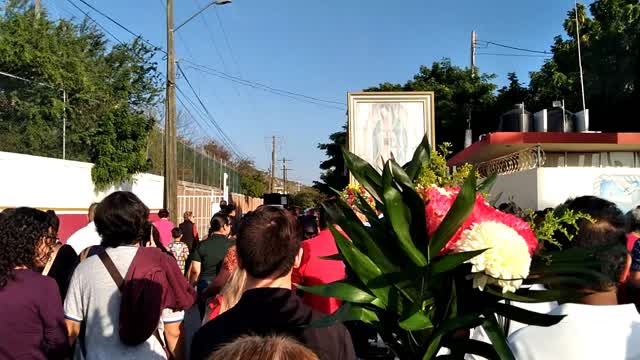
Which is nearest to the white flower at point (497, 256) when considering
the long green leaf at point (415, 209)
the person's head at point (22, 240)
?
the long green leaf at point (415, 209)

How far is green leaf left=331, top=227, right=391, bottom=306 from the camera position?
1.67 m

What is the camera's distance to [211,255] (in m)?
6.67

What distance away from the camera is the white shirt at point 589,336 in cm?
210

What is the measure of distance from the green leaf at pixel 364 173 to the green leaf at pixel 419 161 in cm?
12

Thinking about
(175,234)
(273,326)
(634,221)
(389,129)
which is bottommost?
(175,234)

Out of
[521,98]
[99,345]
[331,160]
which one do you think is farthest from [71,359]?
[331,160]

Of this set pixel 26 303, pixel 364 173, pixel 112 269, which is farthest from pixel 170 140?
pixel 364 173

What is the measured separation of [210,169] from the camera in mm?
33000

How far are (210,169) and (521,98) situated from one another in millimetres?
17318

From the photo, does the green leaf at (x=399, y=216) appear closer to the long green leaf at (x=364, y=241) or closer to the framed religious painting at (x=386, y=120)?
the long green leaf at (x=364, y=241)

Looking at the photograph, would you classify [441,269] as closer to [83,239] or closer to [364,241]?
[364,241]

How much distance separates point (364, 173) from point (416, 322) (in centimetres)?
49

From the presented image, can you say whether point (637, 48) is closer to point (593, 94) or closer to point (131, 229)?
point (593, 94)

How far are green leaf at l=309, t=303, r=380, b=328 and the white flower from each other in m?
0.33
